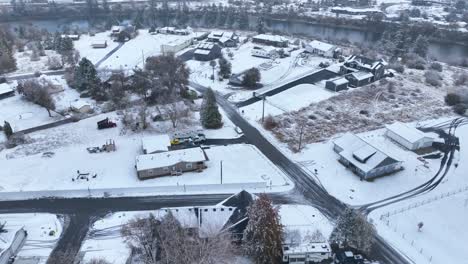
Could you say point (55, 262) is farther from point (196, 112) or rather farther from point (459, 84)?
point (459, 84)

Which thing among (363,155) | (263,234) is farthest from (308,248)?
(363,155)

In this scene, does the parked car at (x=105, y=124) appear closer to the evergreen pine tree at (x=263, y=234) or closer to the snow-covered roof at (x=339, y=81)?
the evergreen pine tree at (x=263, y=234)

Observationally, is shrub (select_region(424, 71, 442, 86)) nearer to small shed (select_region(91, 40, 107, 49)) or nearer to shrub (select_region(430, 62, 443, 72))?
shrub (select_region(430, 62, 443, 72))

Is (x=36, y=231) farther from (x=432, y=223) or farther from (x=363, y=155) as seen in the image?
(x=432, y=223)

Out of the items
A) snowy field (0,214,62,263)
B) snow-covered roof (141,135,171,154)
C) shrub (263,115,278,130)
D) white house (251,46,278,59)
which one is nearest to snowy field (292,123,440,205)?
shrub (263,115,278,130)

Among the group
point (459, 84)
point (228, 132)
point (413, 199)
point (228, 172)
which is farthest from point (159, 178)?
point (459, 84)
